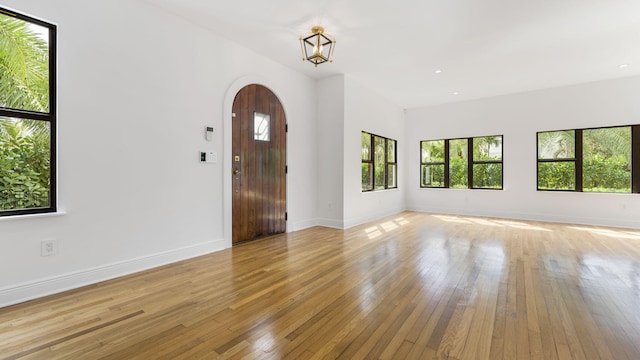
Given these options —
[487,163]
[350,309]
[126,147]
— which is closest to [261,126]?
[126,147]

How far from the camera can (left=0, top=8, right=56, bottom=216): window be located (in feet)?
7.37

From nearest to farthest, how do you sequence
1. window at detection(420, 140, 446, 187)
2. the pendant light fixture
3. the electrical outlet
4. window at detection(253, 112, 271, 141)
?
1. the electrical outlet
2. the pendant light fixture
3. window at detection(253, 112, 271, 141)
4. window at detection(420, 140, 446, 187)

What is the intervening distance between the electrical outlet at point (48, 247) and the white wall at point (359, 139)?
12.6 feet

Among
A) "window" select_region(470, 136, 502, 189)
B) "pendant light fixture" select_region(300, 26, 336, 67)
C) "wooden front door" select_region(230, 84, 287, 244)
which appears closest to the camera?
"pendant light fixture" select_region(300, 26, 336, 67)

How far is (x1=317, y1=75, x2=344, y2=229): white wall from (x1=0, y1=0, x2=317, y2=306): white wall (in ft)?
6.27

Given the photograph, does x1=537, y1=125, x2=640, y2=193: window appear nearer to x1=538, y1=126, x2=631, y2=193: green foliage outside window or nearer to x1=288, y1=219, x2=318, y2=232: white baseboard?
x1=538, y1=126, x2=631, y2=193: green foliage outside window

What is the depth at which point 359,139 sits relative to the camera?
18.8 feet

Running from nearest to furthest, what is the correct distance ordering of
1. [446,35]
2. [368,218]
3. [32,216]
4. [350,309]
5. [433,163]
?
1. [350,309]
2. [32,216]
3. [446,35]
4. [368,218]
5. [433,163]

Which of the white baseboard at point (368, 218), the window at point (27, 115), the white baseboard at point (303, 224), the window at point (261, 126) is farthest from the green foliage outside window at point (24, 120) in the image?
the white baseboard at point (368, 218)

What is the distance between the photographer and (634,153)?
Result: 213 inches

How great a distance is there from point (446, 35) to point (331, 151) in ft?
8.44

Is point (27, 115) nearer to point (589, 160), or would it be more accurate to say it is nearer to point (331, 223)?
point (331, 223)

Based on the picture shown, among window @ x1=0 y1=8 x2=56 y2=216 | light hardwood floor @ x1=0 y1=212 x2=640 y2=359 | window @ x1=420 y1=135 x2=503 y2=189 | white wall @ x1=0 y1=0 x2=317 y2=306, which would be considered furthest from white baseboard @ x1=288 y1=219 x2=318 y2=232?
window @ x1=420 y1=135 x2=503 y2=189

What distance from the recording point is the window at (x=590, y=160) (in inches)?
215
